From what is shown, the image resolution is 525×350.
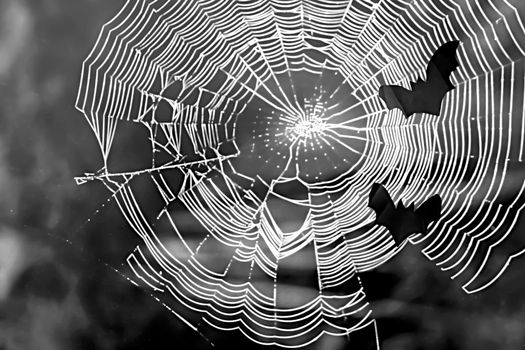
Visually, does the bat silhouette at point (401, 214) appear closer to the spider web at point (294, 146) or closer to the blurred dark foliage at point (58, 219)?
the spider web at point (294, 146)

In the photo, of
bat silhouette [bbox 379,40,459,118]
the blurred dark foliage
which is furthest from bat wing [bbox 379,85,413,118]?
the blurred dark foliage

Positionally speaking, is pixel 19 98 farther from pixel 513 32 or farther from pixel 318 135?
pixel 513 32

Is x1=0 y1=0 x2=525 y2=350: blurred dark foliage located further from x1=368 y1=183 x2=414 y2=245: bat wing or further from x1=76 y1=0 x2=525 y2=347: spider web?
x1=368 y1=183 x2=414 y2=245: bat wing

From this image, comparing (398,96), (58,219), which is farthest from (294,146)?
(58,219)

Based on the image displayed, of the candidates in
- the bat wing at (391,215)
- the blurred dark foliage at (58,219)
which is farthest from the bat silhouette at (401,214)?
the blurred dark foliage at (58,219)

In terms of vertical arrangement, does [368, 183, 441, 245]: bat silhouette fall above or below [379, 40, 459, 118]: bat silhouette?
below

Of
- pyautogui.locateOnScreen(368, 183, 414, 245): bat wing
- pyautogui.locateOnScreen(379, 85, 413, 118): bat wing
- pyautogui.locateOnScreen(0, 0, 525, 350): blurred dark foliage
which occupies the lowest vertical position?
pyautogui.locateOnScreen(0, 0, 525, 350): blurred dark foliage

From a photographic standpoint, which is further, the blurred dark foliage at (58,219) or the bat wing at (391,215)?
the blurred dark foliage at (58,219)
